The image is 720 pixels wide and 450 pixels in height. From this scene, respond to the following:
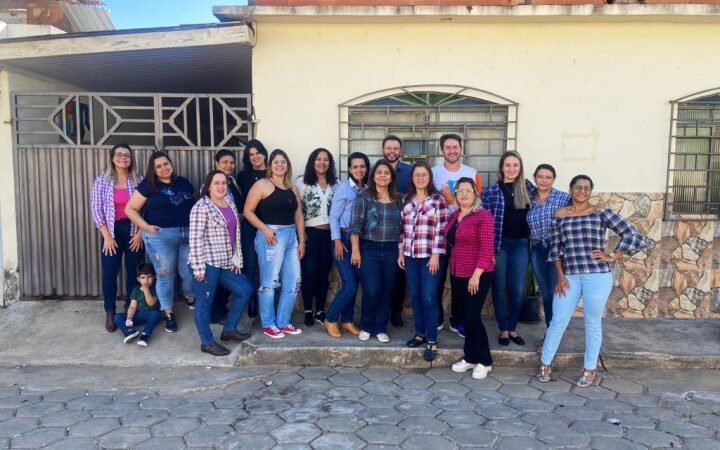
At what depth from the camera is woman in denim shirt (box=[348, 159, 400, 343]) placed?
484 cm

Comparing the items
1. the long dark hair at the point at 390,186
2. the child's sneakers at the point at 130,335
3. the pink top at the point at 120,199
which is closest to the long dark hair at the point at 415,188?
the long dark hair at the point at 390,186

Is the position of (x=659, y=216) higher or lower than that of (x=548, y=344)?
higher

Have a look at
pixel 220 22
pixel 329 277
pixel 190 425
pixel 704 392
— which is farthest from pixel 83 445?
pixel 704 392

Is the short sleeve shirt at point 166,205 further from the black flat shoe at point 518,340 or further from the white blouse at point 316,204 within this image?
the black flat shoe at point 518,340

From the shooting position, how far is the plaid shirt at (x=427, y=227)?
4672mm

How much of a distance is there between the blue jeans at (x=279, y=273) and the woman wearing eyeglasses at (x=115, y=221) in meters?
1.28

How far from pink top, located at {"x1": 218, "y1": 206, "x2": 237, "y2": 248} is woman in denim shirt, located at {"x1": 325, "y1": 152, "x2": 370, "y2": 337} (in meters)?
0.89

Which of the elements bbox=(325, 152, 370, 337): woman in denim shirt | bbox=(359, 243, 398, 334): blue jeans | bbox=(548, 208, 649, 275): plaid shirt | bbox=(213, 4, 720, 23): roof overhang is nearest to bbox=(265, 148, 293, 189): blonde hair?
bbox=(325, 152, 370, 337): woman in denim shirt

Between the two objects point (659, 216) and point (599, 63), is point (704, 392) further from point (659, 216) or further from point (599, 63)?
point (599, 63)

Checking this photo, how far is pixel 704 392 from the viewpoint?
437 cm

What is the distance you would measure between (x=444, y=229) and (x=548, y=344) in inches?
51.1

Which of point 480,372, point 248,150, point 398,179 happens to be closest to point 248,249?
point 248,150

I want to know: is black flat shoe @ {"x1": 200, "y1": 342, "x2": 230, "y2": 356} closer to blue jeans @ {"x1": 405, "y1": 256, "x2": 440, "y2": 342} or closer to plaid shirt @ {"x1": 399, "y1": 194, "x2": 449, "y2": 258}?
blue jeans @ {"x1": 405, "y1": 256, "x2": 440, "y2": 342}

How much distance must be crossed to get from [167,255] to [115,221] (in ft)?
2.17
